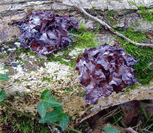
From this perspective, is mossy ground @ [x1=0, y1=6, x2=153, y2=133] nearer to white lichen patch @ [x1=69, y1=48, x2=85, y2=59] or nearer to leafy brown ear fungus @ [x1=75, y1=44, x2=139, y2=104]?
white lichen patch @ [x1=69, y1=48, x2=85, y2=59]

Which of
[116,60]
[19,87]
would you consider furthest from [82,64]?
[19,87]

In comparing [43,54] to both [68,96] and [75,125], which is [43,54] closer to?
[68,96]

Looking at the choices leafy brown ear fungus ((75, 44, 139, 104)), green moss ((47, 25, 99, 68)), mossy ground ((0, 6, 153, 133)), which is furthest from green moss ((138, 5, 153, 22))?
leafy brown ear fungus ((75, 44, 139, 104))

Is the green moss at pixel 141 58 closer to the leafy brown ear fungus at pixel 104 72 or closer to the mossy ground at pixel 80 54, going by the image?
the mossy ground at pixel 80 54

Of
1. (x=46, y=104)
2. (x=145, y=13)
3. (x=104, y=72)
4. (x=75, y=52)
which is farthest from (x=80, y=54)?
(x=145, y=13)

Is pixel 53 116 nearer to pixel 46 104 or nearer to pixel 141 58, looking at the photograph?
pixel 46 104

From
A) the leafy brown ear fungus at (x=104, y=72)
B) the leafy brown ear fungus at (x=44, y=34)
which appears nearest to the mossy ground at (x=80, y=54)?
the leafy brown ear fungus at (x=44, y=34)
